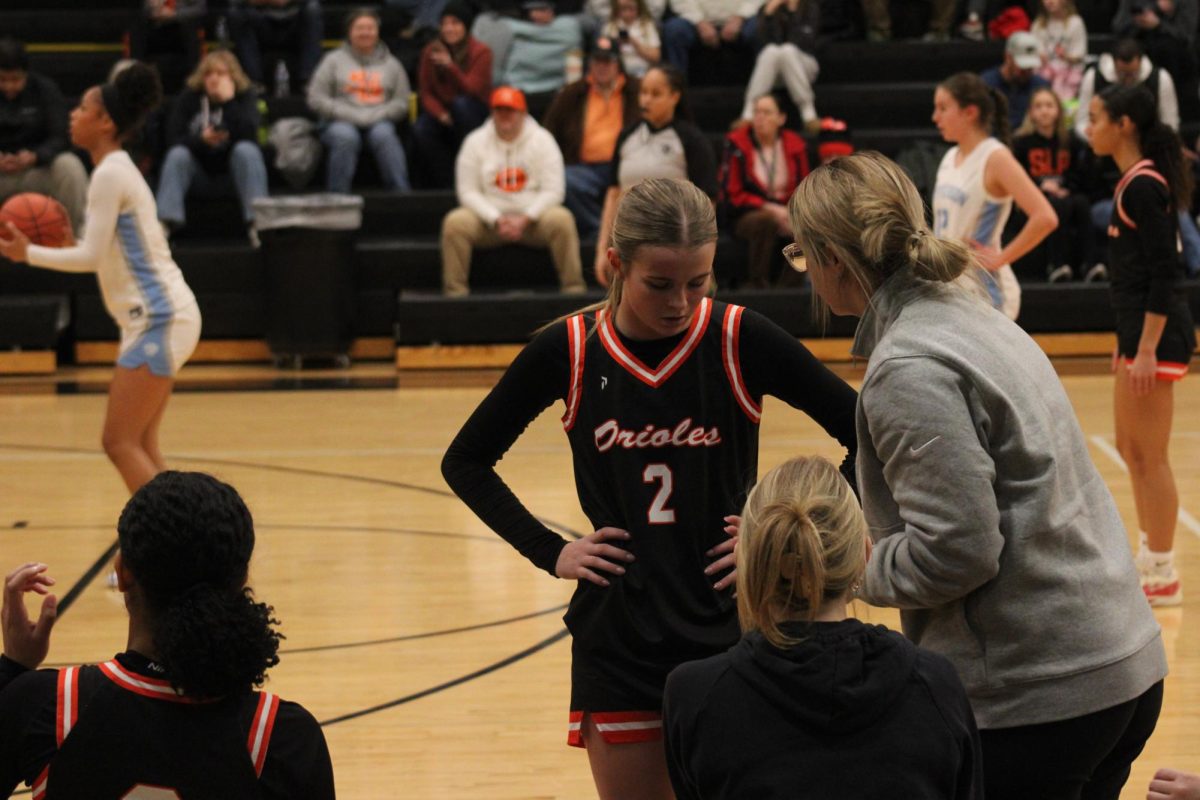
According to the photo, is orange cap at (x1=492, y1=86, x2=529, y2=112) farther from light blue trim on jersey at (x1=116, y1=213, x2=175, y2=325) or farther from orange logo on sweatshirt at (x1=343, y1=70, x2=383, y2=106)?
light blue trim on jersey at (x1=116, y1=213, x2=175, y2=325)

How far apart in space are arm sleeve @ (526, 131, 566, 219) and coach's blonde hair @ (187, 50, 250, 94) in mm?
2172

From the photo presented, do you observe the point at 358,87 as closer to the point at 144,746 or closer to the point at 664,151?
the point at 664,151

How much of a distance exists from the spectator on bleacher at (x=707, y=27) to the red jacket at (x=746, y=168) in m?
1.78

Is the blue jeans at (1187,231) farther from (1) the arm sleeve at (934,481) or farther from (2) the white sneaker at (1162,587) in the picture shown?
(1) the arm sleeve at (934,481)

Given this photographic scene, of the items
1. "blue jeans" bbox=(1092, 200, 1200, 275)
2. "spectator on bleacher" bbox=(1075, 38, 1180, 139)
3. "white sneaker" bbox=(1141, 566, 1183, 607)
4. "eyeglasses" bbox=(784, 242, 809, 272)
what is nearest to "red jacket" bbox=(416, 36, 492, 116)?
"spectator on bleacher" bbox=(1075, 38, 1180, 139)

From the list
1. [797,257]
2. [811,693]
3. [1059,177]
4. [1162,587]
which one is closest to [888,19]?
[1059,177]

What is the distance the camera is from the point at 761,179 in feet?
36.2

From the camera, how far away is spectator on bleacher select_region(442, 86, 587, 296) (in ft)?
35.4

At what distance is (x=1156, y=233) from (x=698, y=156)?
17.5ft

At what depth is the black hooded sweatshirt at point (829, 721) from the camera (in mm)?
2039

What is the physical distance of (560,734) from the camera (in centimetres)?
458

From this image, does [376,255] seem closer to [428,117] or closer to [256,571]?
[428,117]

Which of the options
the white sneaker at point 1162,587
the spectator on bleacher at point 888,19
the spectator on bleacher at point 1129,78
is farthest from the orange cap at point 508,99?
the white sneaker at point 1162,587

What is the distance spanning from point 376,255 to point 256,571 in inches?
209
